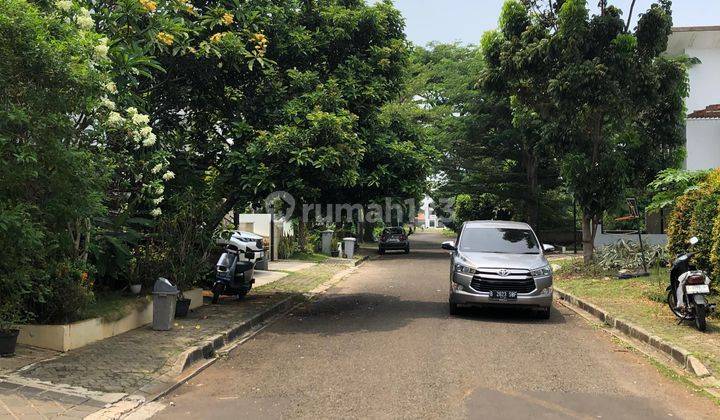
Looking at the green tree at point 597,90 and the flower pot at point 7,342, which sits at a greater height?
the green tree at point 597,90

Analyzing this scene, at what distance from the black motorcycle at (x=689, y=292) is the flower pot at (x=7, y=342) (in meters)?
8.92

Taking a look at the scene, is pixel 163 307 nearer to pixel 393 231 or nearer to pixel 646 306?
pixel 646 306

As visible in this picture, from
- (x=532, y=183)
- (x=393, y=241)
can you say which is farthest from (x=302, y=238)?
(x=532, y=183)

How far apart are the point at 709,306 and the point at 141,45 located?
9464 mm

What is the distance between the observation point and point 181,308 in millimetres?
10109

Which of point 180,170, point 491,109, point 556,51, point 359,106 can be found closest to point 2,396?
point 180,170

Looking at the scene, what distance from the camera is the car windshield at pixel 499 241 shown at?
37.7 feet

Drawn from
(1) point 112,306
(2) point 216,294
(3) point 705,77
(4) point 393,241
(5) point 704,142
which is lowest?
(2) point 216,294

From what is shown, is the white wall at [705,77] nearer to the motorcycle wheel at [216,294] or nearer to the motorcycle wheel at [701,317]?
the motorcycle wheel at [701,317]

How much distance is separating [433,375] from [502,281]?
4000 mm

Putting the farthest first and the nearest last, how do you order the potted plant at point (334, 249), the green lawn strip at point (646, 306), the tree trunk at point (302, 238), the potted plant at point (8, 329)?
the potted plant at point (334, 249)
the tree trunk at point (302, 238)
the green lawn strip at point (646, 306)
the potted plant at point (8, 329)

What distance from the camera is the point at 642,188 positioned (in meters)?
18.2

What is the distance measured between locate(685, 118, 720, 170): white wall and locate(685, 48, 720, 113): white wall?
15.3 feet

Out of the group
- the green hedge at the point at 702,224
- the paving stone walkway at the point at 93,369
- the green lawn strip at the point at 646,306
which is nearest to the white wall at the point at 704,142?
the green lawn strip at the point at 646,306
